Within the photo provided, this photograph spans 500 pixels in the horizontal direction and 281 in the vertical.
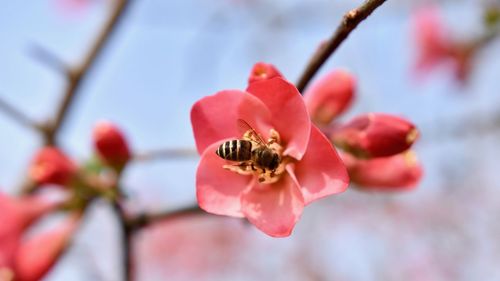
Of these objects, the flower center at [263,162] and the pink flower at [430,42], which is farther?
the pink flower at [430,42]

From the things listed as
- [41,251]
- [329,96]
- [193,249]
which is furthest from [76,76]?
[193,249]

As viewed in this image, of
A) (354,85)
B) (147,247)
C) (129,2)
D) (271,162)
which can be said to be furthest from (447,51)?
(147,247)

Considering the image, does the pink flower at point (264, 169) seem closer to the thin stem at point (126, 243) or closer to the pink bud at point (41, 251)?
the thin stem at point (126, 243)

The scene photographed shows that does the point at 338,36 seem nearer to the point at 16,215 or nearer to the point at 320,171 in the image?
the point at 320,171

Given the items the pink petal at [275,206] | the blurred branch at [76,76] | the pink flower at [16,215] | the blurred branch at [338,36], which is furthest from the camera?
the blurred branch at [76,76]

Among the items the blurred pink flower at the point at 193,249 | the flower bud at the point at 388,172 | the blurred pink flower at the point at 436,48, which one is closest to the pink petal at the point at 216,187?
the flower bud at the point at 388,172

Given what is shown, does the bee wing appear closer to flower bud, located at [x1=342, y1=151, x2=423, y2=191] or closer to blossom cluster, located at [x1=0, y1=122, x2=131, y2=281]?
flower bud, located at [x1=342, y1=151, x2=423, y2=191]
